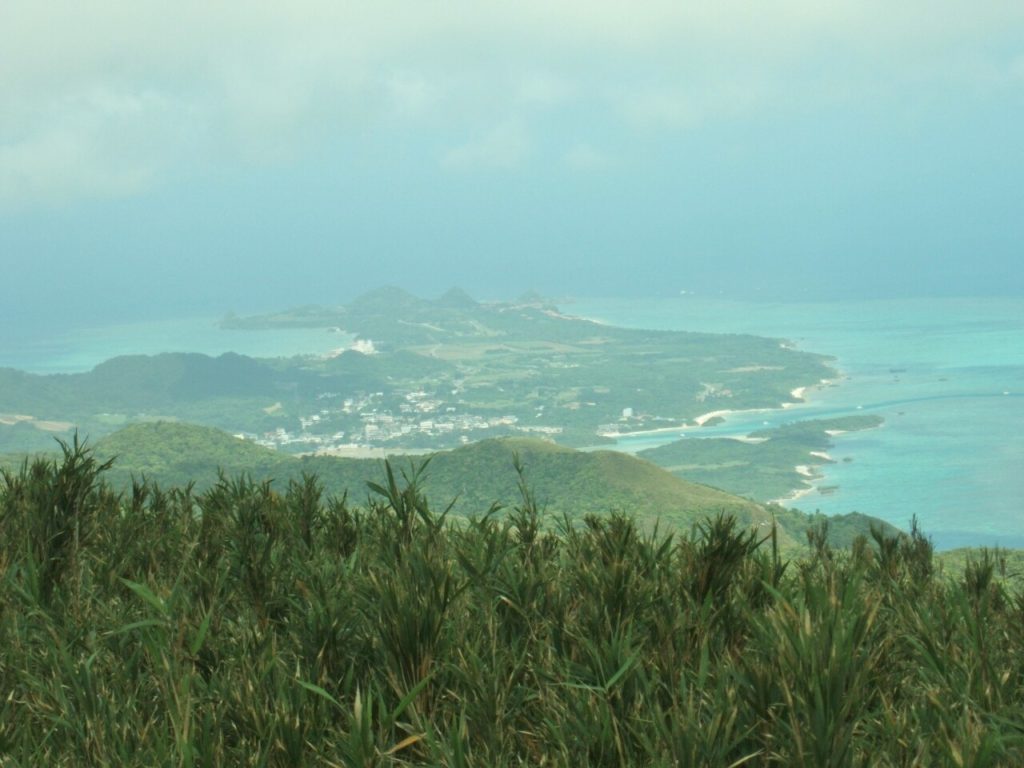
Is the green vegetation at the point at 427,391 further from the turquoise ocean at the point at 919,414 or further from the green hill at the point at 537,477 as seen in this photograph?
the green hill at the point at 537,477

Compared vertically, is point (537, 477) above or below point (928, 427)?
above

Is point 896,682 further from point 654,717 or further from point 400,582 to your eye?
point 400,582

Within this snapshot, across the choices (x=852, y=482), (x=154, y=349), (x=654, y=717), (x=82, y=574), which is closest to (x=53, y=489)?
(x=82, y=574)

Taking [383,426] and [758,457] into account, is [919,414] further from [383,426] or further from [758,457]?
[383,426]

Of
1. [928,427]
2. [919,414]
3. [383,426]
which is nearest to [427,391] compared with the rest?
[383,426]

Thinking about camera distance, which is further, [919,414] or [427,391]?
[427,391]

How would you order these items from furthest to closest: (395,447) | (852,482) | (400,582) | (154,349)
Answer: (154,349) < (395,447) < (852,482) < (400,582)

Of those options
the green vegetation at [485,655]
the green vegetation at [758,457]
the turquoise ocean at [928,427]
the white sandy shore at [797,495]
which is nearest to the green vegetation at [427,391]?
the turquoise ocean at [928,427]
